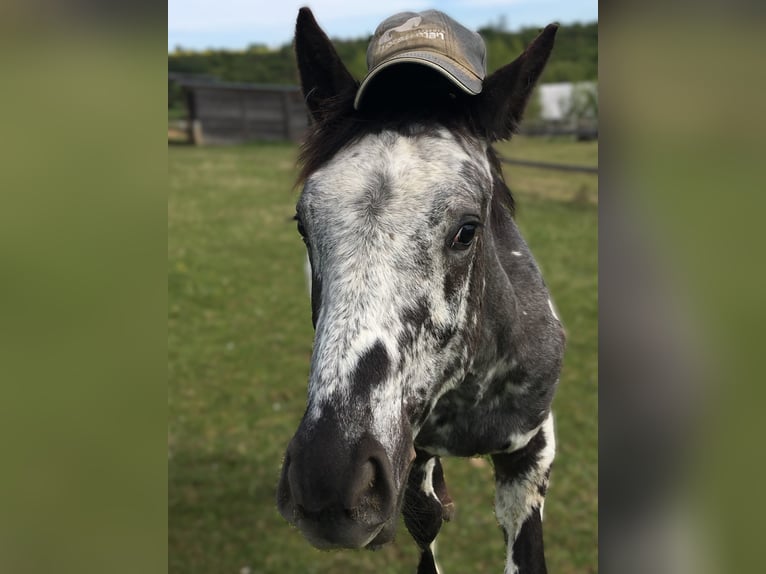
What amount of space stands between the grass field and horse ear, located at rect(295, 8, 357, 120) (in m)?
0.46

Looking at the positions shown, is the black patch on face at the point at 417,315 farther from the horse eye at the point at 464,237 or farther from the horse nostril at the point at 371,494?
the horse nostril at the point at 371,494

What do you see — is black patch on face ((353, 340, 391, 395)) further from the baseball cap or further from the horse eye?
the baseball cap

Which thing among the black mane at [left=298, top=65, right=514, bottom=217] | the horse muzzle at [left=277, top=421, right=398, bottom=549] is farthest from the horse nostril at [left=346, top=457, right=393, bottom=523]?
the black mane at [left=298, top=65, right=514, bottom=217]

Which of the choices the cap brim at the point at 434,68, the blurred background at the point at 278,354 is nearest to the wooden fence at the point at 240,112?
the blurred background at the point at 278,354

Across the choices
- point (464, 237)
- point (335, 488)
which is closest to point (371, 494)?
point (335, 488)

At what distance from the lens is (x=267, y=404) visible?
6.51 meters

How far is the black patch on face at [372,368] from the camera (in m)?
1.51

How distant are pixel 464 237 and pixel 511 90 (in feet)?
1.90

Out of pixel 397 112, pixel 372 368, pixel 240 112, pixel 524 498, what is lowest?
pixel 524 498

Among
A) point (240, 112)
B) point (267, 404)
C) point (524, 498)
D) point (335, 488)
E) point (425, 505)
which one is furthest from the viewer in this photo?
point (240, 112)

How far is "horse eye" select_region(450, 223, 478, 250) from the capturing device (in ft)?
5.83

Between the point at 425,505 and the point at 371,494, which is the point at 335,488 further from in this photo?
the point at 425,505
